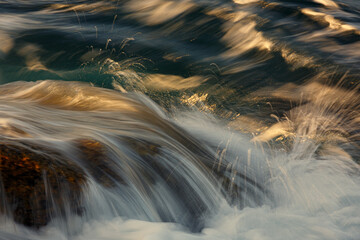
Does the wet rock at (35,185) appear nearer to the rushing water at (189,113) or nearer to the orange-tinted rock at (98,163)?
the rushing water at (189,113)

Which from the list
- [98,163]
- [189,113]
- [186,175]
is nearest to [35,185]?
[98,163]

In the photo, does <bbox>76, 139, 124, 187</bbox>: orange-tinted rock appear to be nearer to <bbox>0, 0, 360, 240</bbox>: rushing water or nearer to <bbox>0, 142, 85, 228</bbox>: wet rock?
<bbox>0, 0, 360, 240</bbox>: rushing water

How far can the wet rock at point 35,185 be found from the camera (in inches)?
90.4

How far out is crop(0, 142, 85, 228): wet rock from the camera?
230cm

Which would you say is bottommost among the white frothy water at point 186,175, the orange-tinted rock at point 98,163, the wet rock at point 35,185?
the white frothy water at point 186,175

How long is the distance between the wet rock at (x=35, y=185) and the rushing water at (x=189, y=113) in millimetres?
20

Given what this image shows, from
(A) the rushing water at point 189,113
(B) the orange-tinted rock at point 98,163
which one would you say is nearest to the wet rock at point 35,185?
(A) the rushing water at point 189,113

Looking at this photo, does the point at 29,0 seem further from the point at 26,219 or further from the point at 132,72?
the point at 26,219

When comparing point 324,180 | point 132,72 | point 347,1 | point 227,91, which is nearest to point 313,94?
point 227,91

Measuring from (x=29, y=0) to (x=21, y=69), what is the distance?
343 cm

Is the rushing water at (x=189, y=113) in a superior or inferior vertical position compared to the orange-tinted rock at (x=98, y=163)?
inferior

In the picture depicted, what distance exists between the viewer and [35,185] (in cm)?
239

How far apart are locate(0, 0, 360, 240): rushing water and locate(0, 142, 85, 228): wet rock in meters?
0.02

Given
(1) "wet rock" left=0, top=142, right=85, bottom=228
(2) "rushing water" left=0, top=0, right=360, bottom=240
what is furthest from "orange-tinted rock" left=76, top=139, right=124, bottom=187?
(1) "wet rock" left=0, top=142, right=85, bottom=228
